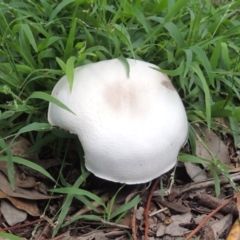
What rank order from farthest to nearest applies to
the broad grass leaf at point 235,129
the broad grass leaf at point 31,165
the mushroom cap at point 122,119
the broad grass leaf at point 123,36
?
1. the broad grass leaf at point 235,129
2. the broad grass leaf at point 123,36
3. the broad grass leaf at point 31,165
4. the mushroom cap at point 122,119

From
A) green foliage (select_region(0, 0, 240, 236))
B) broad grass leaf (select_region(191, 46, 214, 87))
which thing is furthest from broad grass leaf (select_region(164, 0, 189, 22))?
broad grass leaf (select_region(191, 46, 214, 87))

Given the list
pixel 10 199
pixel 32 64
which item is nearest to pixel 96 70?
pixel 32 64

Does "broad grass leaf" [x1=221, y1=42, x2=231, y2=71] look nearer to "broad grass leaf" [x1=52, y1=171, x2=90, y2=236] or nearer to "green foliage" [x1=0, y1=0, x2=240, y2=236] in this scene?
"green foliage" [x1=0, y1=0, x2=240, y2=236]

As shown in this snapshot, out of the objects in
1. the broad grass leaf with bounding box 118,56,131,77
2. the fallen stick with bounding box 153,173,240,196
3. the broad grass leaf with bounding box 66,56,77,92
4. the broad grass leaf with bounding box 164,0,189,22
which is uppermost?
the broad grass leaf with bounding box 164,0,189,22

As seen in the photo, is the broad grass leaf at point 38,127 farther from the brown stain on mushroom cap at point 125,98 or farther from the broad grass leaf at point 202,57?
the broad grass leaf at point 202,57

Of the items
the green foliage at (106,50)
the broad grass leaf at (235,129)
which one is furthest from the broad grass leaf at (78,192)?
the broad grass leaf at (235,129)

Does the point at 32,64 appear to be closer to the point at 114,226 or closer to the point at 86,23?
the point at 86,23

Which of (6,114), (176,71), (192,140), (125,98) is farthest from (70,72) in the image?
(192,140)

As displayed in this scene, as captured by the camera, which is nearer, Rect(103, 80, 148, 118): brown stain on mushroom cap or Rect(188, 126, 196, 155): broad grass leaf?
Rect(103, 80, 148, 118): brown stain on mushroom cap
